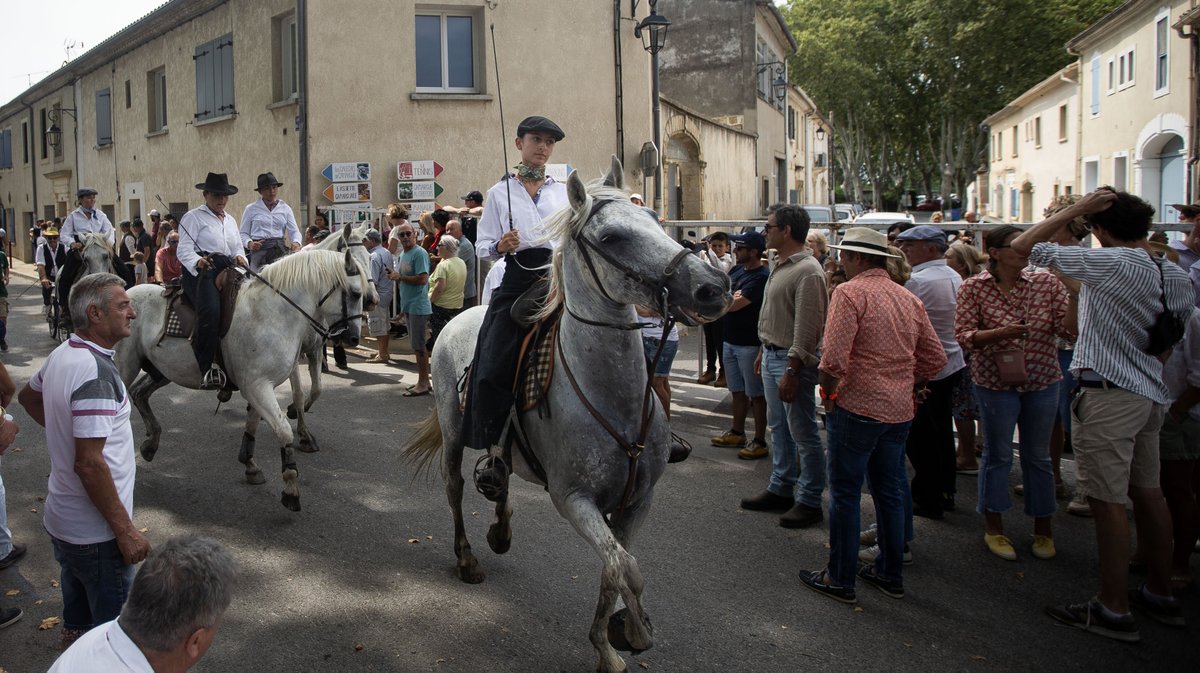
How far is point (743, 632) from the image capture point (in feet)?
15.0

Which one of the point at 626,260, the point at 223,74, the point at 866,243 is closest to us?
the point at 626,260

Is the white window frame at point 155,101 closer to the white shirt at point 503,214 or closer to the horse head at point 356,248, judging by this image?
the horse head at point 356,248

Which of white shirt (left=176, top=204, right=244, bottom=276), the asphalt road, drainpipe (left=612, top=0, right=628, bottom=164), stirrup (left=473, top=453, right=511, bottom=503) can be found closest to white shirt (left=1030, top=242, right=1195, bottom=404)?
the asphalt road

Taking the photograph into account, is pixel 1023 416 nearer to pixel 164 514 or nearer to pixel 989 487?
pixel 989 487

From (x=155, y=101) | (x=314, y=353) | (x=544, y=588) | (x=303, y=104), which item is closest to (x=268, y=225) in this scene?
(x=314, y=353)

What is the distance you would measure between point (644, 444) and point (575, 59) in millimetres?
14639

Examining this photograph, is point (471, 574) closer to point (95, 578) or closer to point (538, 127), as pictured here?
point (95, 578)

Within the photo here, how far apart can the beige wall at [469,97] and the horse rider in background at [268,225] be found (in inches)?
289

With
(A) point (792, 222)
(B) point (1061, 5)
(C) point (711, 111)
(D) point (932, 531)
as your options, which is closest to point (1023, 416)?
(D) point (932, 531)

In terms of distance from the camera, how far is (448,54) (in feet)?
55.9

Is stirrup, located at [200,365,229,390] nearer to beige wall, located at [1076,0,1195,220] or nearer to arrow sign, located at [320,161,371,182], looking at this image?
arrow sign, located at [320,161,371,182]

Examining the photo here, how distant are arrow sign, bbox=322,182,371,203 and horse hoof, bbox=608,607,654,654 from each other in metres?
14.2

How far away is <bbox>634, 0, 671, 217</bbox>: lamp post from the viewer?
48.9 feet

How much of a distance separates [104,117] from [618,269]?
2821 centimetres
